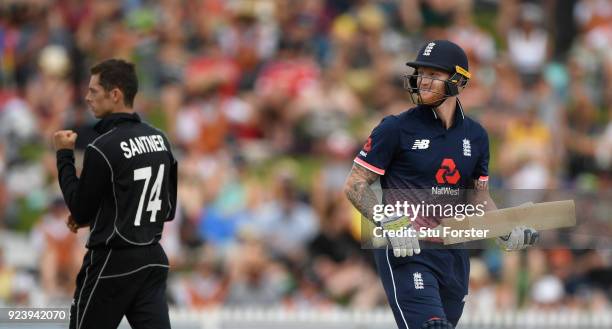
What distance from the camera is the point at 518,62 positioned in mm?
16766

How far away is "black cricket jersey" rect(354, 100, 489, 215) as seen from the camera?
7.29 meters

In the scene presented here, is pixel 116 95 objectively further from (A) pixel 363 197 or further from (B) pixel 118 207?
(A) pixel 363 197

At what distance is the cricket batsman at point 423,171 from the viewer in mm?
7207

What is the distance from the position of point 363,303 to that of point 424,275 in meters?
6.20

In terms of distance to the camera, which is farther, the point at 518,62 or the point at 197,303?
the point at 518,62

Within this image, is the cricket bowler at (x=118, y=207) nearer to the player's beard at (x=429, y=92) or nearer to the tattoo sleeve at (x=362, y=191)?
the tattoo sleeve at (x=362, y=191)

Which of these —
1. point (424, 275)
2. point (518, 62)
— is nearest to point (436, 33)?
point (518, 62)

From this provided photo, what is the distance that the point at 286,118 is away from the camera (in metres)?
15.6

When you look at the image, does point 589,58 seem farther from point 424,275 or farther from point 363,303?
point 424,275

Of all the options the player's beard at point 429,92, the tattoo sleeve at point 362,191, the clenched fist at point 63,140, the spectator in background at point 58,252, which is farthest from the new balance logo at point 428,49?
the spectator in background at point 58,252

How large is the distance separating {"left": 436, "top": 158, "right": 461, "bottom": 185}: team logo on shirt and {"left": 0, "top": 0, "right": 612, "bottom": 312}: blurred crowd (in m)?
6.02

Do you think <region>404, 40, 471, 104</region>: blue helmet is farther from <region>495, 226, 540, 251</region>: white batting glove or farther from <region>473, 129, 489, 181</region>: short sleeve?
<region>495, 226, 540, 251</region>: white batting glove

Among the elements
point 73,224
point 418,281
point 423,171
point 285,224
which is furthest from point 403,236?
point 285,224

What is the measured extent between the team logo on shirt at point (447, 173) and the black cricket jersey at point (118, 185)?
157cm
